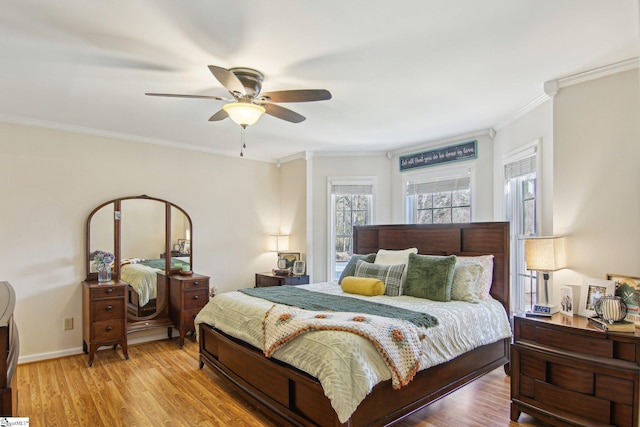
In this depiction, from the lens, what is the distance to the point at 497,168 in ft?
13.3

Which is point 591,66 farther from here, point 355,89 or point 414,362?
point 414,362

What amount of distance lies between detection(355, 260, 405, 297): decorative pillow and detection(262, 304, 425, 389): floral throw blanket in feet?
3.23

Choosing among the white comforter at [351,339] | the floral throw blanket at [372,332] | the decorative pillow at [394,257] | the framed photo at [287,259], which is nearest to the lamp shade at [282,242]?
the framed photo at [287,259]

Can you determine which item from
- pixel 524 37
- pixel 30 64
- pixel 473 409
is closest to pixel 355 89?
pixel 524 37

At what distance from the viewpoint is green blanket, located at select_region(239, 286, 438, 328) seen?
2594mm

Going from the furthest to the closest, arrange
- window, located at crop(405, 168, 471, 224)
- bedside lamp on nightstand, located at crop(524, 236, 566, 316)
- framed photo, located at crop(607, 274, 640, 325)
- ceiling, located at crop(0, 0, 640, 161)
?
1. window, located at crop(405, 168, 471, 224)
2. bedside lamp on nightstand, located at crop(524, 236, 566, 316)
3. framed photo, located at crop(607, 274, 640, 325)
4. ceiling, located at crop(0, 0, 640, 161)

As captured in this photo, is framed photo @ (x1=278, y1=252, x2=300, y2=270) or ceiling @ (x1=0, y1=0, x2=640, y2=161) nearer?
ceiling @ (x1=0, y1=0, x2=640, y2=161)

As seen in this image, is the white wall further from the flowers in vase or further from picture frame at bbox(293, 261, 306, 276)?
picture frame at bbox(293, 261, 306, 276)

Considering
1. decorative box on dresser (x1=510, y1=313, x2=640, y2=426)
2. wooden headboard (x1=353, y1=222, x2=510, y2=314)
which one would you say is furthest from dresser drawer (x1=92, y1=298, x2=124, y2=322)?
Result: decorative box on dresser (x1=510, y1=313, x2=640, y2=426)

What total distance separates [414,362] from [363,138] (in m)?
3.02

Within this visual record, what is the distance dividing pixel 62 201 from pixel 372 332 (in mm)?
3770

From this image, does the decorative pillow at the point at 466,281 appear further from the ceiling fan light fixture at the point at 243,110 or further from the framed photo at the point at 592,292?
the ceiling fan light fixture at the point at 243,110

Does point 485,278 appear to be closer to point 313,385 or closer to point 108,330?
point 313,385

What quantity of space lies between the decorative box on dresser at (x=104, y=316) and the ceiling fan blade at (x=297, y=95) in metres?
2.79
